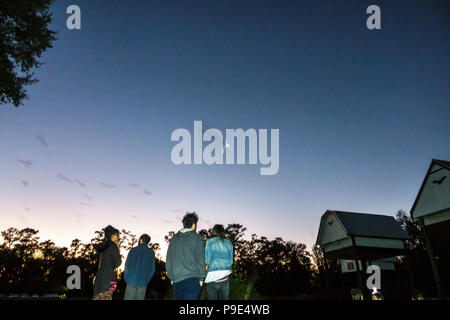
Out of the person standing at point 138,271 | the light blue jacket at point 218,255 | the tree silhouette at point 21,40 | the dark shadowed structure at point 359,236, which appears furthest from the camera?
the dark shadowed structure at point 359,236

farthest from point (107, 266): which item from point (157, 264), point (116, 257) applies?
point (157, 264)

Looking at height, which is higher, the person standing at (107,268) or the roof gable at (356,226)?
the roof gable at (356,226)

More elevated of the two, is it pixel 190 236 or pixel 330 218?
pixel 330 218

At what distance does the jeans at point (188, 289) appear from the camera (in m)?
4.34

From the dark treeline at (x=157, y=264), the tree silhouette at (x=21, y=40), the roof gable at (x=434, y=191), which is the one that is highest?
the tree silhouette at (x=21, y=40)

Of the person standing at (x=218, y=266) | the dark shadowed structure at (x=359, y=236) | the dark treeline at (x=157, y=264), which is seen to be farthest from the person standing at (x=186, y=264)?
the dark treeline at (x=157, y=264)

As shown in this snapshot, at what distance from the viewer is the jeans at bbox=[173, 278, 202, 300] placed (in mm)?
4336

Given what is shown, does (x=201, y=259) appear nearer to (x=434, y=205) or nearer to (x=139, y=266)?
(x=139, y=266)

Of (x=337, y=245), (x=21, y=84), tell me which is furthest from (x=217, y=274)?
(x=337, y=245)

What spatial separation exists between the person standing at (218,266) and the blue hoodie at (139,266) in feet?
6.23

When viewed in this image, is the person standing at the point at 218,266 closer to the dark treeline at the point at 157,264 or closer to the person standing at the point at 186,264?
the person standing at the point at 186,264
